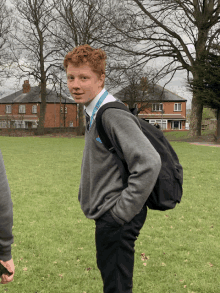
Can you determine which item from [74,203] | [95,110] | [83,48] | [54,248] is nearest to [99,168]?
[95,110]

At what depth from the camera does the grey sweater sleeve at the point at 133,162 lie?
6.31 ft

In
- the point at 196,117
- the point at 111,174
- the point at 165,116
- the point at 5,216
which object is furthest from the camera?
the point at 165,116

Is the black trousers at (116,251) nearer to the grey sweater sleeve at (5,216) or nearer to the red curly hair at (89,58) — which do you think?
the grey sweater sleeve at (5,216)

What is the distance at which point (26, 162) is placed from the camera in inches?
549

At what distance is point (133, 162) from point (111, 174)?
189mm

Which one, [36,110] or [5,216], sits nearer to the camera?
[5,216]

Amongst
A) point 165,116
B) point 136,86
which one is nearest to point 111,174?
point 136,86

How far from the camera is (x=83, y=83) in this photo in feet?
7.09

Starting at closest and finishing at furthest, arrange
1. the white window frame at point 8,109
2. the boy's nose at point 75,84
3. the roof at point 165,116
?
the boy's nose at point 75,84 < the roof at point 165,116 < the white window frame at point 8,109

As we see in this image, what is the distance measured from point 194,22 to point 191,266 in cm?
2517

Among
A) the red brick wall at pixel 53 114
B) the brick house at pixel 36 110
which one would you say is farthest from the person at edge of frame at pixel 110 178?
the red brick wall at pixel 53 114

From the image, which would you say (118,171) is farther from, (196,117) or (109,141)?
(196,117)

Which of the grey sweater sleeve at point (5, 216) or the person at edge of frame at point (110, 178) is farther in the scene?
the person at edge of frame at point (110, 178)

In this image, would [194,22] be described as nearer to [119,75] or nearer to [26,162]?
[119,75]
